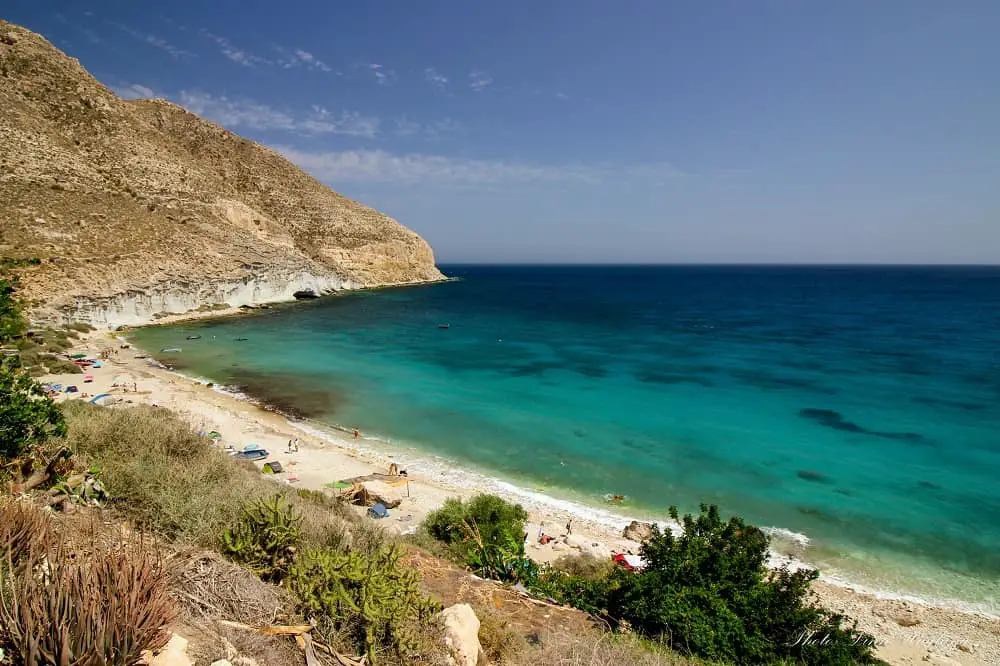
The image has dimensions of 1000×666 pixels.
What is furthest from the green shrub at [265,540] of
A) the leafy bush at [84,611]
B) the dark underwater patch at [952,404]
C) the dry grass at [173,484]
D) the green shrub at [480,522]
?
the dark underwater patch at [952,404]

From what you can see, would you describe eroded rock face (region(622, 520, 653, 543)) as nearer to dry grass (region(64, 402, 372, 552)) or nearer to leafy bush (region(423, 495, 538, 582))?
leafy bush (region(423, 495, 538, 582))

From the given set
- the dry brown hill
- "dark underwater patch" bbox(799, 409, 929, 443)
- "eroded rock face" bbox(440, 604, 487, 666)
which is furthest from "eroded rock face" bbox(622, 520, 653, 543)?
the dry brown hill

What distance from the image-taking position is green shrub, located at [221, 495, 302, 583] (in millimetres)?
5133

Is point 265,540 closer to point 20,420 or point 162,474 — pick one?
point 162,474

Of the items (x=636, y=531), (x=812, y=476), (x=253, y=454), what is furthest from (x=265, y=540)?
(x=812, y=476)

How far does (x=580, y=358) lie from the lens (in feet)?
105

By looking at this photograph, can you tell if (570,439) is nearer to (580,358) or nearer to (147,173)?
(580,358)

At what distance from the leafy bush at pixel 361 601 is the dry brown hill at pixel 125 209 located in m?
37.5

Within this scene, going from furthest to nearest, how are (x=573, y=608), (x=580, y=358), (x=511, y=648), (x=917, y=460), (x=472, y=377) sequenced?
(x=580, y=358) < (x=472, y=377) < (x=917, y=460) < (x=573, y=608) < (x=511, y=648)

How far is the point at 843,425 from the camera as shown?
65.2 ft

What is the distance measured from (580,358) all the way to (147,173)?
47.8 metres

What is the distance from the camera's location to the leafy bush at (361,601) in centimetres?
428

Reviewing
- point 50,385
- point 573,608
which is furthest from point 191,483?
point 50,385

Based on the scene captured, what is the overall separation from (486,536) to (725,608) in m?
4.19
